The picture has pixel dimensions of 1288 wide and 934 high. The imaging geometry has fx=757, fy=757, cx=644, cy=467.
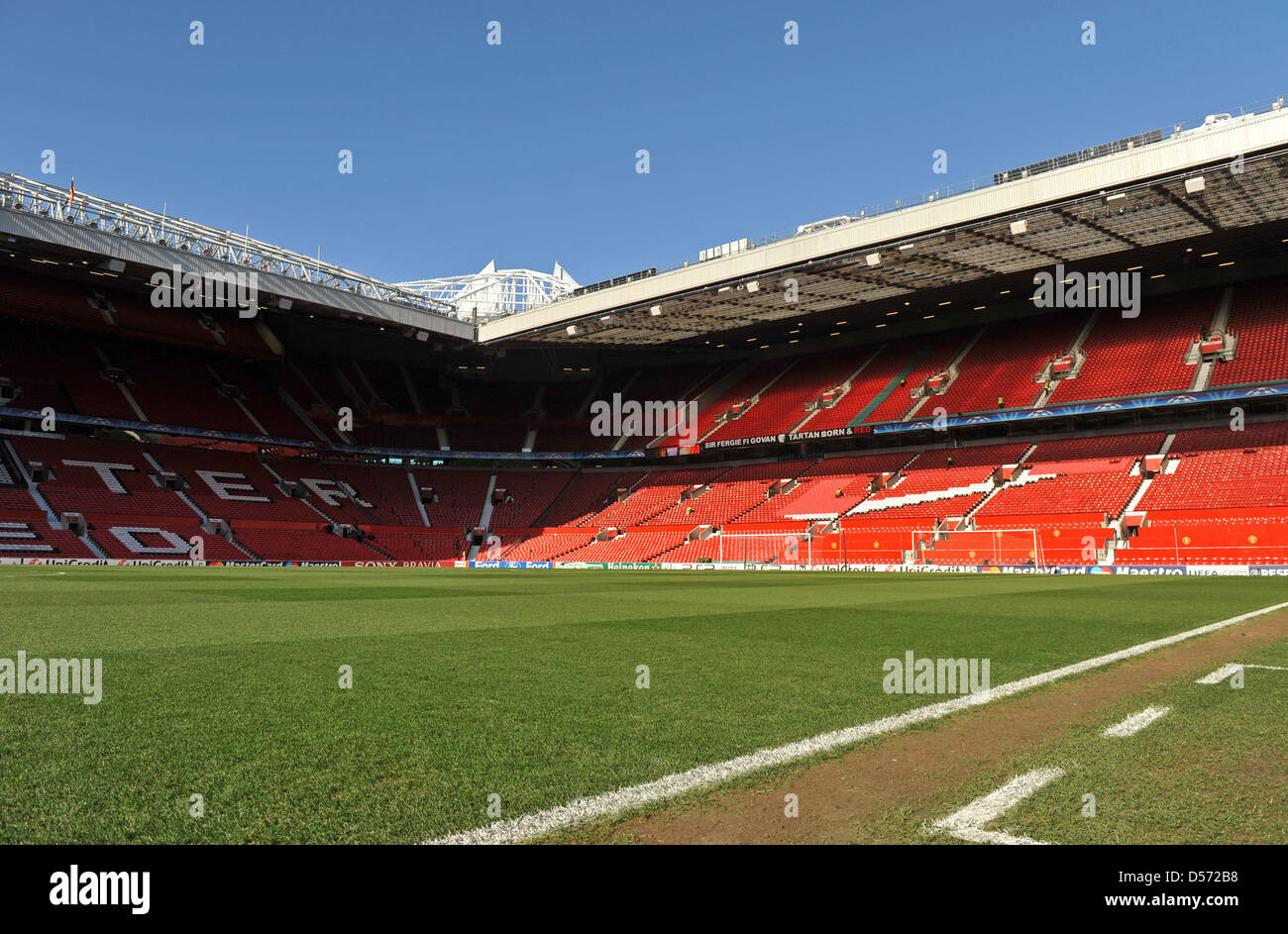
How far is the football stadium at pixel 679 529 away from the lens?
3318 mm

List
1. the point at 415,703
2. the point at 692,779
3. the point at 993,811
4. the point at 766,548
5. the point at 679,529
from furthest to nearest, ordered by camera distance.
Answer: the point at 679,529 < the point at 766,548 < the point at 415,703 < the point at 692,779 < the point at 993,811

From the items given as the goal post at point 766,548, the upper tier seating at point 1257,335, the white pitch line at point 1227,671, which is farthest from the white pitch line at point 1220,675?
the upper tier seating at point 1257,335

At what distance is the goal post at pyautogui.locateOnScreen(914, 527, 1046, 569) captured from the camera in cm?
3080

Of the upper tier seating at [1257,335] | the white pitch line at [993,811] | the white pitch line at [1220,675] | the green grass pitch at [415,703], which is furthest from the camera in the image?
the upper tier seating at [1257,335]

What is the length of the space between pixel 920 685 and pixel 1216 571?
27101mm

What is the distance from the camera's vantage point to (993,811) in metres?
2.97

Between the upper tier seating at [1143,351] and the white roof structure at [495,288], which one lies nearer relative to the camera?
the upper tier seating at [1143,351]

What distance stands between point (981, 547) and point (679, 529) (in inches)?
712

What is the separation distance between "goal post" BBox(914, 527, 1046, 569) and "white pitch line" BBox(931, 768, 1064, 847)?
3035 centimetres

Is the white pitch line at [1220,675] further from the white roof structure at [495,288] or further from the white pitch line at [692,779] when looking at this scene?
the white roof structure at [495,288]

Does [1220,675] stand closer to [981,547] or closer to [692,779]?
[692,779]

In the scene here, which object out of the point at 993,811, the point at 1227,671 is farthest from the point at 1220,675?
the point at 993,811

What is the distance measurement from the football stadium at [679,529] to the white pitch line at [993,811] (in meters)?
0.03

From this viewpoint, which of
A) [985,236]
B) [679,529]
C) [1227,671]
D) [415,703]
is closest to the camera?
[415,703]
